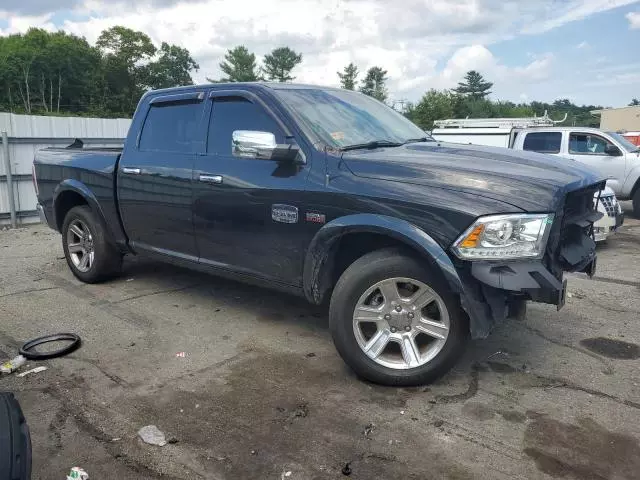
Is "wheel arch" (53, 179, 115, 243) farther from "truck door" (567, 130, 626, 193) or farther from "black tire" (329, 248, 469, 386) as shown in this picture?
"truck door" (567, 130, 626, 193)

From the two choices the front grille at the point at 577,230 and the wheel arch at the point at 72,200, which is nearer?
the front grille at the point at 577,230

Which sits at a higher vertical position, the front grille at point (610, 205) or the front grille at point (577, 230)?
the front grille at point (577, 230)

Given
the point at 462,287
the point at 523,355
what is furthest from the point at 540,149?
the point at 462,287

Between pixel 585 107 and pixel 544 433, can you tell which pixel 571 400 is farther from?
pixel 585 107

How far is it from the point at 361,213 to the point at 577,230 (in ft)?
4.94

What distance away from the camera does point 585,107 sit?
283 feet

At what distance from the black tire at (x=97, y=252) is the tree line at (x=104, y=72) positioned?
69131mm

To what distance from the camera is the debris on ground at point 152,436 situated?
301 cm

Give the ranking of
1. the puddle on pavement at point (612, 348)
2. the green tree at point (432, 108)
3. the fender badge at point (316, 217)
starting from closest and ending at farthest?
the fender badge at point (316, 217) < the puddle on pavement at point (612, 348) < the green tree at point (432, 108)

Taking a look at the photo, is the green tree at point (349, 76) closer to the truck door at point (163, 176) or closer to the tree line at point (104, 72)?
the tree line at point (104, 72)

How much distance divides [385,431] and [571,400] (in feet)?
4.08

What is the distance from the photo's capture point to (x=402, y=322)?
356cm

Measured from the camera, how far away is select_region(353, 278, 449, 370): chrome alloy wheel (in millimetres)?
3479

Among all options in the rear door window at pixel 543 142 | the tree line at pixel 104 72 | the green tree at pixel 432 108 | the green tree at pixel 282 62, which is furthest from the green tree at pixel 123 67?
the rear door window at pixel 543 142
